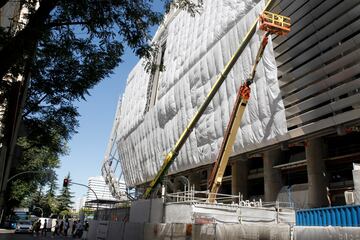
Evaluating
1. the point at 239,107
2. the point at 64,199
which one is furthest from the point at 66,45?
the point at 64,199

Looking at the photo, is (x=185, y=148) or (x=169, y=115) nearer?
(x=185, y=148)

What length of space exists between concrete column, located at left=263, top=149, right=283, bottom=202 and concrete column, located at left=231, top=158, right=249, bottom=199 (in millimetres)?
4668

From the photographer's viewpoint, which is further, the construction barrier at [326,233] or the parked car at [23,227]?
the parked car at [23,227]

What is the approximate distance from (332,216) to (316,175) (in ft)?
38.0

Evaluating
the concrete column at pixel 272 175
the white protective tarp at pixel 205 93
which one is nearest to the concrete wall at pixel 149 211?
the white protective tarp at pixel 205 93

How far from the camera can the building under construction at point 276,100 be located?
69.8 feet

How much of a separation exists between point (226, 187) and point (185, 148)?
10.7 m

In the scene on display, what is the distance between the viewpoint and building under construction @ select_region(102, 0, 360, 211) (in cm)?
2127

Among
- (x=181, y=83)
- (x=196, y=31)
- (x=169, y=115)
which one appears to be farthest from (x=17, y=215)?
(x=196, y=31)

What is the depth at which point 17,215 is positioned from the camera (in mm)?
54438

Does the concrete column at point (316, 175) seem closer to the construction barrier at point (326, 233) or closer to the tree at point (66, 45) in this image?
the construction barrier at point (326, 233)

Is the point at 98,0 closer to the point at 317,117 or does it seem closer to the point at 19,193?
the point at 317,117

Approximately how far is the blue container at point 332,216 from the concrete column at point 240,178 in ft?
55.3

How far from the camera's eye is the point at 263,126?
85.9ft
